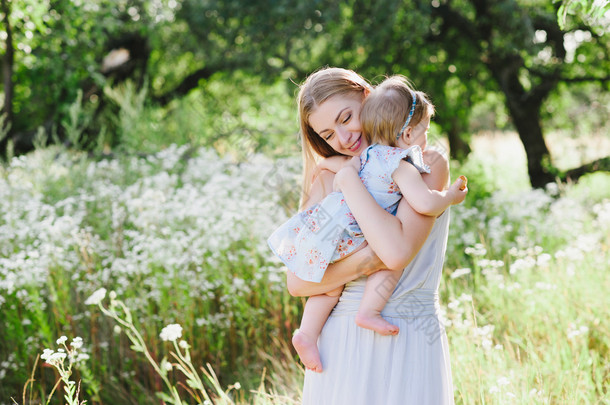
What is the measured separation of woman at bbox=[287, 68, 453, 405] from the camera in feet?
5.48

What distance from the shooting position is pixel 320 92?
6.50 ft

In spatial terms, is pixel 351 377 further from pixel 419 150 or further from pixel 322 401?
pixel 419 150

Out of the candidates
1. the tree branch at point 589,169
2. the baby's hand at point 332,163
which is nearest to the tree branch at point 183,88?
the tree branch at point 589,169

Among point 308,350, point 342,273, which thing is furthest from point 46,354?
point 342,273

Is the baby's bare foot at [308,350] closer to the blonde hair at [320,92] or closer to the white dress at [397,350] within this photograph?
the white dress at [397,350]

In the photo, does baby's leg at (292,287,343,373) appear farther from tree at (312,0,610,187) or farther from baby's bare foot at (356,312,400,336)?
tree at (312,0,610,187)

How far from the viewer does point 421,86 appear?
9.24m

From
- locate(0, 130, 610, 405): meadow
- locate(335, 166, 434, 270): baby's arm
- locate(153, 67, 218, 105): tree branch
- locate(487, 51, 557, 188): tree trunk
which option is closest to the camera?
locate(335, 166, 434, 270): baby's arm

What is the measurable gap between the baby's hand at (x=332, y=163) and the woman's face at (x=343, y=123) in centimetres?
3

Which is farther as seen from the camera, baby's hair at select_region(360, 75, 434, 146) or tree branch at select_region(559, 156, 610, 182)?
tree branch at select_region(559, 156, 610, 182)

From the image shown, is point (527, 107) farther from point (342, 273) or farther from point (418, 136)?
point (342, 273)

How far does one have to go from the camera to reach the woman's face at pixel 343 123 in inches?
77.2

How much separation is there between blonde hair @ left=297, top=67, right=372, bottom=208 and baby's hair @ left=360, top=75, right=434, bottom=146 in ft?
0.46

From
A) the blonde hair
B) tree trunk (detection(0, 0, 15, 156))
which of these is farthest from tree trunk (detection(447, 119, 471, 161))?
the blonde hair
